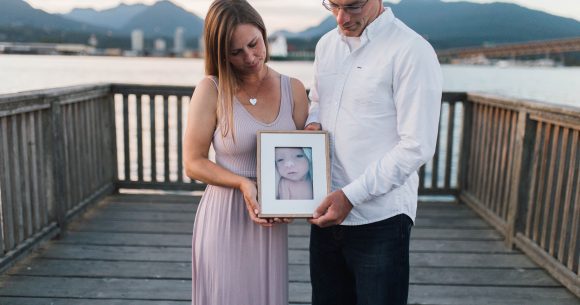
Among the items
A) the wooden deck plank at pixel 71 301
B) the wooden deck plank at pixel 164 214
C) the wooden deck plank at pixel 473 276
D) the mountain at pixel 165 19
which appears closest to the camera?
the wooden deck plank at pixel 71 301

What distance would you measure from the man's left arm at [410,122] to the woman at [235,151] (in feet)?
1.01

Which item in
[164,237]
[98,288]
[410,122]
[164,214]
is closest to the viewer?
[410,122]

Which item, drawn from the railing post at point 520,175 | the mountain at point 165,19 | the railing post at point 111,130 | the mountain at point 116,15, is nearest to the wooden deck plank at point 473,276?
the railing post at point 520,175

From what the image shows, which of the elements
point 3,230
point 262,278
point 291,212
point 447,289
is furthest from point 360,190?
point 3,230

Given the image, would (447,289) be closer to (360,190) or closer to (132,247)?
(360,190)

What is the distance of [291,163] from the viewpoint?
4.97ft

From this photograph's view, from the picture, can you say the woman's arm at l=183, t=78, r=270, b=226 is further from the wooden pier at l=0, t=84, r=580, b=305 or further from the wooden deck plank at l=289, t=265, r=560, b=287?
the wooden deck plank at l=289, t=265, r=560, b=287

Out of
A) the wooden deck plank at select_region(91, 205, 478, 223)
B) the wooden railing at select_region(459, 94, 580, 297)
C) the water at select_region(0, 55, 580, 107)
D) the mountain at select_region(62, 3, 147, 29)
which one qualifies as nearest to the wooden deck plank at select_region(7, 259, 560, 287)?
the wooden railing at select_region(459, 94, 580, 297)

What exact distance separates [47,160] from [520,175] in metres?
3.01

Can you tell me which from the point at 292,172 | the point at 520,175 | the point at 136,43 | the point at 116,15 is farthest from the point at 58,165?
the point at 116,15

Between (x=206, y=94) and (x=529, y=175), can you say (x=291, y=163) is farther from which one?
(x=529, y=175)

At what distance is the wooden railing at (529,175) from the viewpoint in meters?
2.84

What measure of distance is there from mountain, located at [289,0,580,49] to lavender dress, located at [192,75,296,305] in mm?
683

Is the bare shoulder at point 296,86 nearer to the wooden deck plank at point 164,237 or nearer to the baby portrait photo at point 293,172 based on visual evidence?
the baby portrait photo at point 293,172
